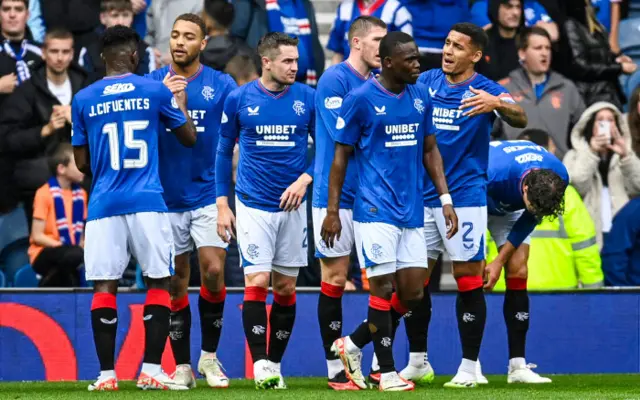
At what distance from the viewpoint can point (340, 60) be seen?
44.2 feet

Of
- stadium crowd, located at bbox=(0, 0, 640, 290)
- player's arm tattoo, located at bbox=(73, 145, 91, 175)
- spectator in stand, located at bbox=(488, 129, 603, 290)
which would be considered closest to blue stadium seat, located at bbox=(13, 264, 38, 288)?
stadium crowd, located at bbox=(0, 0, 640, 290)

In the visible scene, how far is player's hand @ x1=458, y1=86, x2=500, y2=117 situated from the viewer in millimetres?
9758

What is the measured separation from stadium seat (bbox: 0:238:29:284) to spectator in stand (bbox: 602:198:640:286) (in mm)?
5428

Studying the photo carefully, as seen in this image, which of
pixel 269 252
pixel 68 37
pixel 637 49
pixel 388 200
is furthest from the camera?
pixel 637 49

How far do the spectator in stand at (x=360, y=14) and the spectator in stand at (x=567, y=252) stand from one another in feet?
7.65

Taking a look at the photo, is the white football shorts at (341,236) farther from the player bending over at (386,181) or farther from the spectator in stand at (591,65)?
the spectator in stand at (591,65)

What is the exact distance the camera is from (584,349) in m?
12.1

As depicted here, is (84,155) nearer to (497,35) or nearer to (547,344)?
(547,344)

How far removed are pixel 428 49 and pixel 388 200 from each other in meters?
4.68

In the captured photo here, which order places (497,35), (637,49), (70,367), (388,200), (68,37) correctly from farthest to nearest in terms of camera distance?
1. (637,49)
2. (497,35)
3. (68,37)
4. (70,367)
5. (388,200)

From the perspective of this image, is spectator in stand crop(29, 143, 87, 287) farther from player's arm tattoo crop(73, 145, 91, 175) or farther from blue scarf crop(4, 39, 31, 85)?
player's arm tattoo crop(73, 145, 91, 175)

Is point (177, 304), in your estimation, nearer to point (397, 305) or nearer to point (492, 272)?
point (397, 305)

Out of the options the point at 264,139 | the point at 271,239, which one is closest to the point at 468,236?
the point at 271,239

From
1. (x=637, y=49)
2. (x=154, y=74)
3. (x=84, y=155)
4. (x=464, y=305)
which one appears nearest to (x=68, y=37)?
(x=154, y=74)
